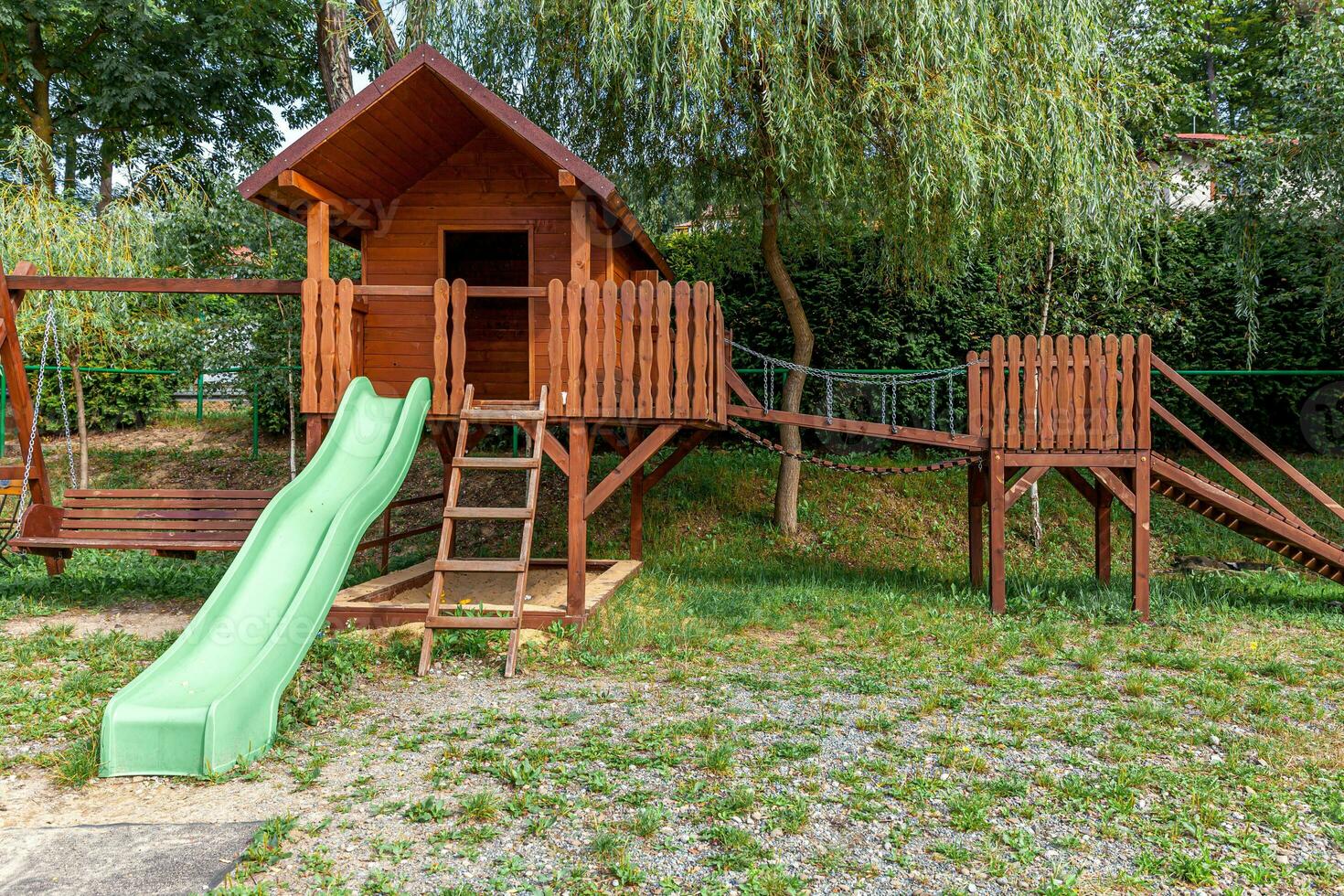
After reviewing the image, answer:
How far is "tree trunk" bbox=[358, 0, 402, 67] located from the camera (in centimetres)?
1273

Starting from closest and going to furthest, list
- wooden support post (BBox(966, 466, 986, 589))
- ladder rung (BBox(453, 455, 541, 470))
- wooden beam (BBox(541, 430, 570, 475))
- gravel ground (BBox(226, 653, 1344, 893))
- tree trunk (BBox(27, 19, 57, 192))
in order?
gravel ground (BBox(226, 653, 1344, 893)) → ladder rung (BBox(453, 455, 541, 470)) → wooden beam (BBox(541, 430, 570, 475)) → wooden support post (BBox(966, 466, 986, 589)) → tree trunk (BBox(27, 19, 57, 192))

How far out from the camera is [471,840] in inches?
146

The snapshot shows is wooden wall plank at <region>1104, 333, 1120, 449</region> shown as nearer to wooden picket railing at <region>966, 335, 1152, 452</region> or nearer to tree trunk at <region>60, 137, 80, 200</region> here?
wooden picket railing at <region>966, 335, 1152, 452</region>

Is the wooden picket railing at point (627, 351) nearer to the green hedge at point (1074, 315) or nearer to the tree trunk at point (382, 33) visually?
the green hedge at point (1074, 315)

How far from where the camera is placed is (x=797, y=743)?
483cm

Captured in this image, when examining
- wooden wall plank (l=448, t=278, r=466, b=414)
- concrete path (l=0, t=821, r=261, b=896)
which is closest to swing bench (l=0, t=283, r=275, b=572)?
wooden wall plank (l=448, t=278, r=466, b=414)

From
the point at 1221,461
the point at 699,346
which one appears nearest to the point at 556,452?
the point at 699,346

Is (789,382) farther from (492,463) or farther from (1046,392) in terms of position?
(492,463)

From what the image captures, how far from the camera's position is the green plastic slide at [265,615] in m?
4.45

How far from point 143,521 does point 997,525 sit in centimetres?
772

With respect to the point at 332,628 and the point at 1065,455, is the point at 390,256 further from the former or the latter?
the point at 1065,455

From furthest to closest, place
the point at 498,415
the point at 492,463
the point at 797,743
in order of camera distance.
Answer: the point at 498,415, the point at 492,463, the point at 797,743

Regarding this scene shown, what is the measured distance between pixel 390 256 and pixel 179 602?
12.6 feet

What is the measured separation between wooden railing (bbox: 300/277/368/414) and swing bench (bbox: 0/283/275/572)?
1.15m
